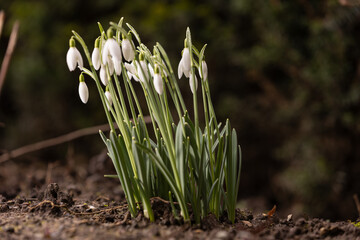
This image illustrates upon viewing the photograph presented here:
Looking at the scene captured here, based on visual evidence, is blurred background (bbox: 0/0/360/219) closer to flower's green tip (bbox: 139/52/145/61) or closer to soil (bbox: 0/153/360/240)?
soil (bbox: 0/153/360/240)

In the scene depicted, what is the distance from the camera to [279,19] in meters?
4.32

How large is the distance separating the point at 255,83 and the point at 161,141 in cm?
399

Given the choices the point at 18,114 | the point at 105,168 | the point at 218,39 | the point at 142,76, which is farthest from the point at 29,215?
the point at 18,114

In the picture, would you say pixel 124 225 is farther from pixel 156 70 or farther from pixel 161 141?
pixel 156 70

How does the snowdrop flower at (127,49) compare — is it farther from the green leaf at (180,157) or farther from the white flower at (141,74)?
the green leaf at (180,157)

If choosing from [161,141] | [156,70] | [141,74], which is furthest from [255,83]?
[156,70]

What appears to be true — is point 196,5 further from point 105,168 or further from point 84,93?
point 84,93

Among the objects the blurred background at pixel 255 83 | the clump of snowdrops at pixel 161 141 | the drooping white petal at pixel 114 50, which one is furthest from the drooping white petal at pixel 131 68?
the blurred background at pixel 255 83

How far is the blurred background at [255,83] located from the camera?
411 centimetres

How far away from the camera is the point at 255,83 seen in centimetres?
554

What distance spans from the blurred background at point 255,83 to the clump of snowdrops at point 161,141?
2079mm

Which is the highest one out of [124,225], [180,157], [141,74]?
[141,74]

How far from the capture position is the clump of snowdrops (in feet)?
5.10

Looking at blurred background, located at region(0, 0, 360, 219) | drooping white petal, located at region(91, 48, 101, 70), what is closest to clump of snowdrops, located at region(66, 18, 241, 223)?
drooping white petal, located at region(91, 48, 101, 70)
